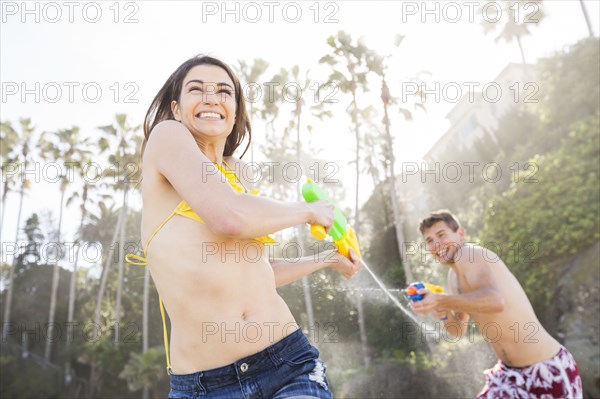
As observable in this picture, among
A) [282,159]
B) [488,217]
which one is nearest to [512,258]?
[488,217]

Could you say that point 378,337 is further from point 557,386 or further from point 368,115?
point 557,386

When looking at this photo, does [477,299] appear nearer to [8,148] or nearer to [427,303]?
[427,303]

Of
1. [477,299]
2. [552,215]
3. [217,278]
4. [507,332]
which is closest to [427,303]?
[477,299]

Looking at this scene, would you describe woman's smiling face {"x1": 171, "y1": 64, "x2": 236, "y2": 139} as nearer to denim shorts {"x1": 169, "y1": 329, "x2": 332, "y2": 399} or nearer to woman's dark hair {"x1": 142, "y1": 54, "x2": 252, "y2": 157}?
woman's dark hair {"x1": 142, "y1": 54, "x2": 252, "y2": 157}

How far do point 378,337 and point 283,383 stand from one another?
77.9ft

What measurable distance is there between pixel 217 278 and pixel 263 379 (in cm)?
44

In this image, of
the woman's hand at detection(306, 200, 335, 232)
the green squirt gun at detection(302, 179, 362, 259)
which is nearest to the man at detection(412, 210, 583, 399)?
the green squirt gun at detection(302, 179, 362, 259)

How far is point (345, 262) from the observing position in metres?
2.87

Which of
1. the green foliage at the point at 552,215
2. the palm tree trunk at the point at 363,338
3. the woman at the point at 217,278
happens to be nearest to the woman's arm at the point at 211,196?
the woman at the point at 217,278

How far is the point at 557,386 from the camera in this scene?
426 cm

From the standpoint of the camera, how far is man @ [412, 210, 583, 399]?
14.3ft

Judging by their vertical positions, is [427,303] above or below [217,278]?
above

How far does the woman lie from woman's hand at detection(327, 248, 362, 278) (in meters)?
0.60

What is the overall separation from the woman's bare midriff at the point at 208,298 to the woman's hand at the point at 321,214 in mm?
326
